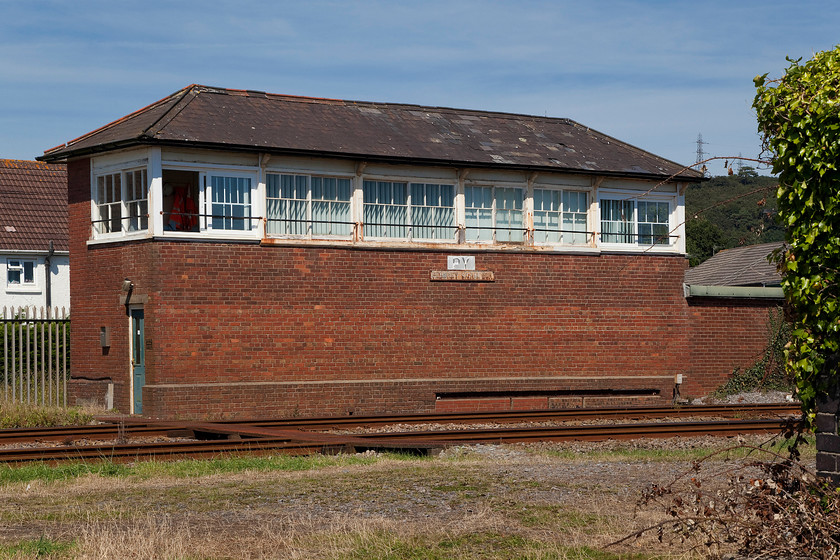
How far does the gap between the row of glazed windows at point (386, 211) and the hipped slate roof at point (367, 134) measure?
76cm

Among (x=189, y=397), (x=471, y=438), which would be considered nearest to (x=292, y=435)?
(x=471, y=438)

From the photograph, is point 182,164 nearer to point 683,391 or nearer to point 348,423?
point 348,423

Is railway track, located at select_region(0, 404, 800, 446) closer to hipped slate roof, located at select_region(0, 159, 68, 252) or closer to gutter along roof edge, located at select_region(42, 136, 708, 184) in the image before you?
gutter along roof edge, located at select_region(42, 136, 708, 184)

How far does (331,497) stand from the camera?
394 inches

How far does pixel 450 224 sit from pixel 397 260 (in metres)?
1.73

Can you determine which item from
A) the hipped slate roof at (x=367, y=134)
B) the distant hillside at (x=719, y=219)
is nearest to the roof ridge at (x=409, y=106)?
the hipped slate roof at (x=367, y=134)

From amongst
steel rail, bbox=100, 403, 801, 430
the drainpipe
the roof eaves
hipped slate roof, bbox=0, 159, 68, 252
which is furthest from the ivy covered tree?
the drainpipe

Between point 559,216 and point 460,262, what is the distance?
310 centimetres

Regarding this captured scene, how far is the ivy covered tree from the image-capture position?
6.56m

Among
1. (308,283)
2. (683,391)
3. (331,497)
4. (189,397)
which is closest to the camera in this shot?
(331,497)

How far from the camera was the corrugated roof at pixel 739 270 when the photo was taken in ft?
A: 112

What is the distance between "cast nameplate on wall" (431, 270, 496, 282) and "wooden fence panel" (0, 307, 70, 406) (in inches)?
330

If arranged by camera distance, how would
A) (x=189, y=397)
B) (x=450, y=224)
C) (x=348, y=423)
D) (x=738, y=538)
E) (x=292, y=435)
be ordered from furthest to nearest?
1. (x=450, y=224)
2. (x=189, y=397)
3. (x=348, y=423)
4. (x=292, y=435)
5. (x=738, y=538)

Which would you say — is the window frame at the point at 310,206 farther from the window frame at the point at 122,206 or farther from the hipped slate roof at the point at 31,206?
the hipped slate roof at the point at 31,206
